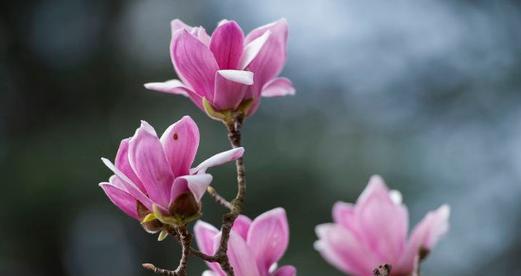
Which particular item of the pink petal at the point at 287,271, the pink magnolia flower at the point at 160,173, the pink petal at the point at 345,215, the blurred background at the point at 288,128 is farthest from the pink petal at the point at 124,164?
the blurred background at the point at 288,128

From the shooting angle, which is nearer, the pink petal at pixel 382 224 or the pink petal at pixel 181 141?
the pink petal at pixel 181 141

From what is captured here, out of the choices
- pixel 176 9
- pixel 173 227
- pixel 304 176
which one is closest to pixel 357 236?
pixel 173 227

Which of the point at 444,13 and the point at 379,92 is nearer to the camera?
the point at 379,92

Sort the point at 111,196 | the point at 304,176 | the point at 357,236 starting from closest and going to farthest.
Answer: the point at 111,196, the point at 357,236, the point at 304,176

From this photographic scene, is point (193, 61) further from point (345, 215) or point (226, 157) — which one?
point (345, 215)

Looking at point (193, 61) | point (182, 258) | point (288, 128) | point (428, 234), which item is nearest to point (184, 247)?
point (182, 258)

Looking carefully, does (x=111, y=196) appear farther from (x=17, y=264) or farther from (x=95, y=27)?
(x=95, y=27)

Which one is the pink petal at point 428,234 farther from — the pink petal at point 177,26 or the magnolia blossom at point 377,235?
the pink petal at point 177,26
